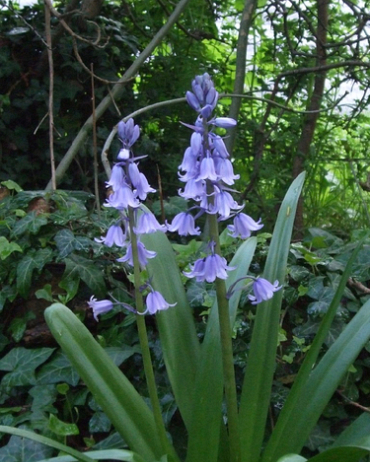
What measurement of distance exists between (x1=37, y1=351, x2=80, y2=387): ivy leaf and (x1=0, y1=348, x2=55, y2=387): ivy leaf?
25mm

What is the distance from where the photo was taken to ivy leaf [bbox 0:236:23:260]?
2.02 meters

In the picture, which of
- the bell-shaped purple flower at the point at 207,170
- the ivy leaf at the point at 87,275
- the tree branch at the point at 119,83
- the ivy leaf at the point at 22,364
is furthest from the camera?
the tree branch at the point at 119,83

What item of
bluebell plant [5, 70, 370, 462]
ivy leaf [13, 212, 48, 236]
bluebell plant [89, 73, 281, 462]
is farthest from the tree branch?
bluebell plant [89, 73, 281, 462]

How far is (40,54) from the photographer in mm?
3322

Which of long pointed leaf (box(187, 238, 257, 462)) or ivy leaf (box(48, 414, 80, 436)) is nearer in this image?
long pointed leaf (box(187, 238, 257, 462))

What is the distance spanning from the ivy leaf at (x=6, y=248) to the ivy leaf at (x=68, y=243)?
0.14 metres

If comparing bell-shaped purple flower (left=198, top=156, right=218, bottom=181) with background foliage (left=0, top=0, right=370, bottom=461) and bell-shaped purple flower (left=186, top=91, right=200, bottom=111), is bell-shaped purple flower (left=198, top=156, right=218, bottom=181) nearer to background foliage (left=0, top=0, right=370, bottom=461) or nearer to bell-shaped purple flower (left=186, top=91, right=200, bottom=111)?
bell-shaped purple flower (left=186, top=91, right=200, bottom=111)

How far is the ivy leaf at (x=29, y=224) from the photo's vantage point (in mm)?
2096

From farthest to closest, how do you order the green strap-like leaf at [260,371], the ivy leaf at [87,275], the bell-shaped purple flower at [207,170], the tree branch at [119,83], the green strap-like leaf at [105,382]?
the tree branch at [119,83] → the ivy leaf at [87,275] → the green strap-like leaf at [260,371] → the green strap-like leaf at [105,382] → the bell-shaped purple flower at [207,170]

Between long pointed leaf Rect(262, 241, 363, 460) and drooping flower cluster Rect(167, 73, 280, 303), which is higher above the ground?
drooping flower cluster Rect(167, 73, 280, 303)

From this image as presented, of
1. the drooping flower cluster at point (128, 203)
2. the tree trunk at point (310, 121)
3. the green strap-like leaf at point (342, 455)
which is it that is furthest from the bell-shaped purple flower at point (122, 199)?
the tree trunk at point (310, 121)

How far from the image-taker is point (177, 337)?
61.7 inches

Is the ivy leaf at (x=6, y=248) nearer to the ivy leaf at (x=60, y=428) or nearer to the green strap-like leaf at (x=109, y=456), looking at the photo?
the ivy leaf at (x=60, y=428)

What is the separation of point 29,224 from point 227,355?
1.06 m
